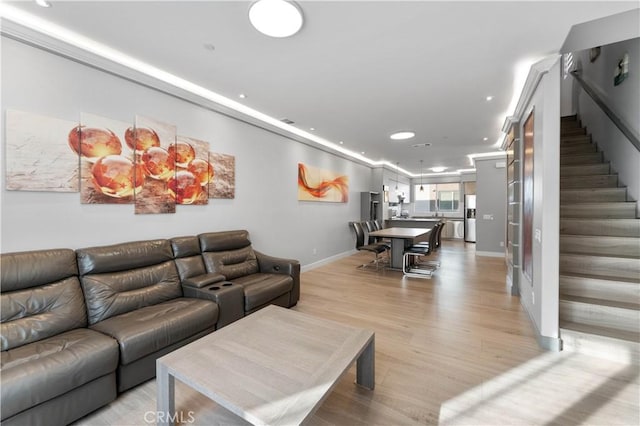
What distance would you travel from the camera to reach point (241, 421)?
1.72 m

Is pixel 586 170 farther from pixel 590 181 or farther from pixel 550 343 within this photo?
pixel 550 343

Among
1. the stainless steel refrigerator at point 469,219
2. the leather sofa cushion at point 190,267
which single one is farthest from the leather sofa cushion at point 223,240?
the stainless steel refrigerator at point 469,219

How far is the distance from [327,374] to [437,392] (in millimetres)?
1047

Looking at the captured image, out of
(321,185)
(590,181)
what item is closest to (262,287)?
(321,185)

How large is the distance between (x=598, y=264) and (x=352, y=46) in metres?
3.60

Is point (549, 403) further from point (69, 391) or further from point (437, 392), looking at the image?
point (69, 391)

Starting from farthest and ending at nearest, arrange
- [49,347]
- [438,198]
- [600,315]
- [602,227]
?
[438,198]
[602,227]
[600,315]
[49,347]

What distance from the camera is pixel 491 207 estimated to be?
7066 millimetres

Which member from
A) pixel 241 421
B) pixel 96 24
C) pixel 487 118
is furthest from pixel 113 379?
pixel 487 118

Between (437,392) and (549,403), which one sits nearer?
(549,403)

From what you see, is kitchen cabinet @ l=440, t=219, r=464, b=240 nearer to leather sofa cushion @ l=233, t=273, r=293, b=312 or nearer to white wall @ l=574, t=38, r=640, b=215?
white wall @ l=574, t=38, r=640, b=215

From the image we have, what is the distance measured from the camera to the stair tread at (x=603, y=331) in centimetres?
237

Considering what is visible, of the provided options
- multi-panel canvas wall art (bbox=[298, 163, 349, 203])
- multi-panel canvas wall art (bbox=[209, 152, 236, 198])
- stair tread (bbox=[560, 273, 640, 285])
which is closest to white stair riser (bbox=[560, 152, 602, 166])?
stair tread (bbox=[560, 273, 640, 285])

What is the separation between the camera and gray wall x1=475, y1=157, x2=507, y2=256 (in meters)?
6.95
